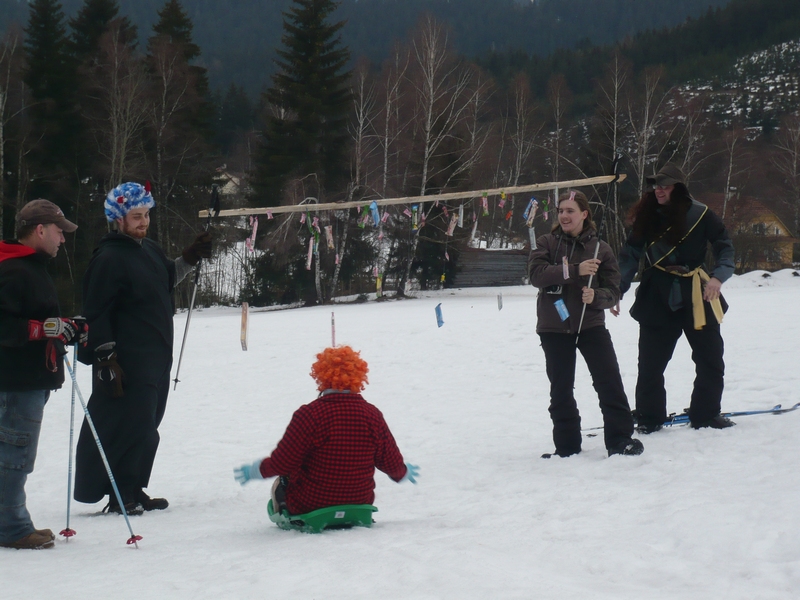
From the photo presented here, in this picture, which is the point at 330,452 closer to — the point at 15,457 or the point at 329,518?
the point at 329,518

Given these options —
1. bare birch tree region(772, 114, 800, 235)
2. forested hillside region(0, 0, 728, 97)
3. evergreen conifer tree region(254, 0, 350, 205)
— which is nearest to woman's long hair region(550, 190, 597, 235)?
evergreen conifer tree region(254, 0, 350, 205)

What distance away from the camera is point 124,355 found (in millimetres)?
4785

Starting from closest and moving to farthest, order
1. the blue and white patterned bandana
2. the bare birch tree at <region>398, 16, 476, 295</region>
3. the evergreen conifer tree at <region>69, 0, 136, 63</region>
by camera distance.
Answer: the blue and white patterned bandana → the bare birch tree at <region>398, 16, 476, 295</region> → the evergreen conifer tree at <region>69, 0, 136, 63</region>

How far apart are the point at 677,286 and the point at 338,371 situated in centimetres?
282

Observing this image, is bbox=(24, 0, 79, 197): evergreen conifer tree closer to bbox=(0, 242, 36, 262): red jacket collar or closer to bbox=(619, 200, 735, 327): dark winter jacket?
bbox=(0, 242, 36, 262): red jacket collar

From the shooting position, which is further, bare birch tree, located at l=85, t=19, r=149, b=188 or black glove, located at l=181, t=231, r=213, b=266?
bare birch tree, located at l=85, t=19, r=149, b=188

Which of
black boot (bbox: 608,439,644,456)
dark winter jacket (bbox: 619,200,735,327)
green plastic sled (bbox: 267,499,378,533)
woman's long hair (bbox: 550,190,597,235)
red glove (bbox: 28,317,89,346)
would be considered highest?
woman's long hair (bbox: 550,190,597,235)

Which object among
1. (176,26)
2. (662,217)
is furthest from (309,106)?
(662,217)

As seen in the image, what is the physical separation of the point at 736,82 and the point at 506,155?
40.2m

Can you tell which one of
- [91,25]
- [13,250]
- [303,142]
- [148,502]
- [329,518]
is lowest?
[148,502]

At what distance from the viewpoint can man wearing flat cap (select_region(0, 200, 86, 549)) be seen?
388 centimetres

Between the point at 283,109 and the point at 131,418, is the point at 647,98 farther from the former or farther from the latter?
the point at 131,418

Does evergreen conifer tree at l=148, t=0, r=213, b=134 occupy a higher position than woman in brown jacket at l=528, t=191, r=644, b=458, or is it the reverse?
evergreen conifer tree at l=148, t=0, r=213, b=134

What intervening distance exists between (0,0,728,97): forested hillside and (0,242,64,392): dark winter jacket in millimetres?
95715
